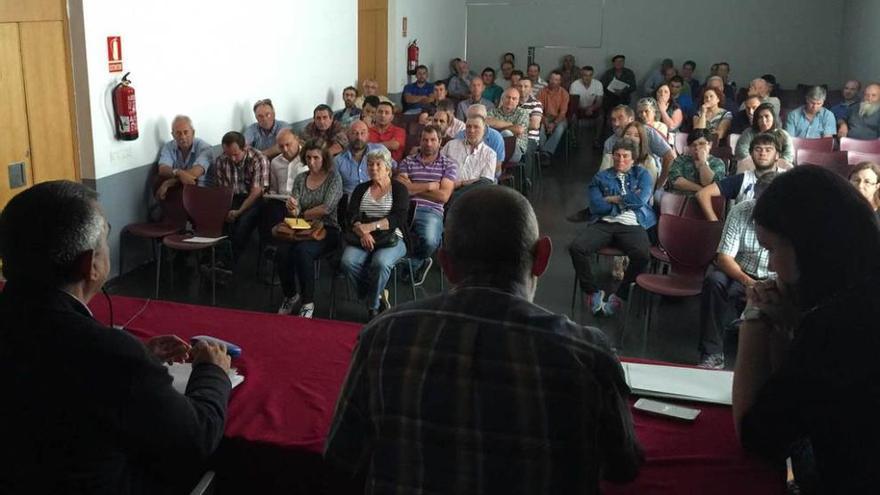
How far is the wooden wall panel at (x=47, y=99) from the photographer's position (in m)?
5.23

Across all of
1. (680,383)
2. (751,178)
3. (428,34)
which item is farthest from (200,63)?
(428,34)

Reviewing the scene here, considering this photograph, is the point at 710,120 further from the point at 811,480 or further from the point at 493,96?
the point at 811,480

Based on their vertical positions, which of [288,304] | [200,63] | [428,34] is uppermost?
[428,34]

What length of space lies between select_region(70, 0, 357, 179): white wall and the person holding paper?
548 cm

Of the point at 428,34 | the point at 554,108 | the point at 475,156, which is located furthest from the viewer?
the point at 428,34

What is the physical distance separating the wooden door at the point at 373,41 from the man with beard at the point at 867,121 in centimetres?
593

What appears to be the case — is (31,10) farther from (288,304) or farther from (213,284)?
(288,304)

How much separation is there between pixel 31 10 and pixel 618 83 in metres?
10.2

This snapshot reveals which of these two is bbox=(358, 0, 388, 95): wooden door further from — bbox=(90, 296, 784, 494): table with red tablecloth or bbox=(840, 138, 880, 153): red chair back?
bbox=(90, 296, 784, 494): table with red tablecloth

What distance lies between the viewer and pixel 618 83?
44.4 feet

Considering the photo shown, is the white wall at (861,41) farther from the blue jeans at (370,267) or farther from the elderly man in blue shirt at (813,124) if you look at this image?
the blue jeans at (370,267)

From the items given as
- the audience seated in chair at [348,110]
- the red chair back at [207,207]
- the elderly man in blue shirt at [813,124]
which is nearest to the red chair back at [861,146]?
the elderly man in blue shirt at [813,124]

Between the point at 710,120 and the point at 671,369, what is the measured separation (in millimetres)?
6670

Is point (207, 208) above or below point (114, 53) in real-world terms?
below
